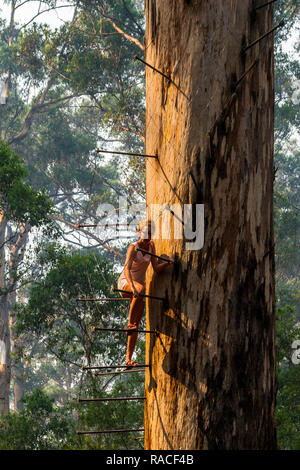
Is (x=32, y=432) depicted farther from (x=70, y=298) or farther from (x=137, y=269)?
(x=137, y=269)

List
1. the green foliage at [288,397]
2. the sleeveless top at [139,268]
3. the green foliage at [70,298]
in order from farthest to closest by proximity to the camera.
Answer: the green foliage at [70,298] < the green foliage at [288,397] < the sleeveless top at [139,268]

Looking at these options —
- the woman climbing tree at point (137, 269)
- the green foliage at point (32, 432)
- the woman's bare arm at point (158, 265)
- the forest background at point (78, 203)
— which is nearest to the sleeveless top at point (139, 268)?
the woman climbing tree at point (137, 269)

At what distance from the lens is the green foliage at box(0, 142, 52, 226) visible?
1130cm

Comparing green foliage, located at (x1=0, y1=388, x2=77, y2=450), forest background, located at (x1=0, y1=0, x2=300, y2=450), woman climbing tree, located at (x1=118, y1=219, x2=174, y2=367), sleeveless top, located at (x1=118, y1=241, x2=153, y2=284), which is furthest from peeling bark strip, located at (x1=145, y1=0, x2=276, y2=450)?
green foliage, located at (x1=0, y1=388, x2=77, y2=450)

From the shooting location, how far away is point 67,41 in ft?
60.0

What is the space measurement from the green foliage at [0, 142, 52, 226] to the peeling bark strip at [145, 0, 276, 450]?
30.6 feet

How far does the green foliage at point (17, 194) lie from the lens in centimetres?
1130

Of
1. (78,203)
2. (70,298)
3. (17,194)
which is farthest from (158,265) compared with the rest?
(78,203)

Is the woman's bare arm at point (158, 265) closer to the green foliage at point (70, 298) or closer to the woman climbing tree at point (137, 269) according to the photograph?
the woman climbing tree at point (137, 269)

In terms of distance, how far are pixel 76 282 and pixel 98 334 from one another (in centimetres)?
125

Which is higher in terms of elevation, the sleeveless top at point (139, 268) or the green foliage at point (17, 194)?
the green foliage at point (17, 194)

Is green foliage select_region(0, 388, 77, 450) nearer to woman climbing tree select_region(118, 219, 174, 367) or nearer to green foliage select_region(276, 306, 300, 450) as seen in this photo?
green foliage select_region(276, 306, 300, 450)

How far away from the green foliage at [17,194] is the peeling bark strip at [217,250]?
931cm

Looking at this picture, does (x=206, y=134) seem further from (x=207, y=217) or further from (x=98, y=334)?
(x=98, y=334)
